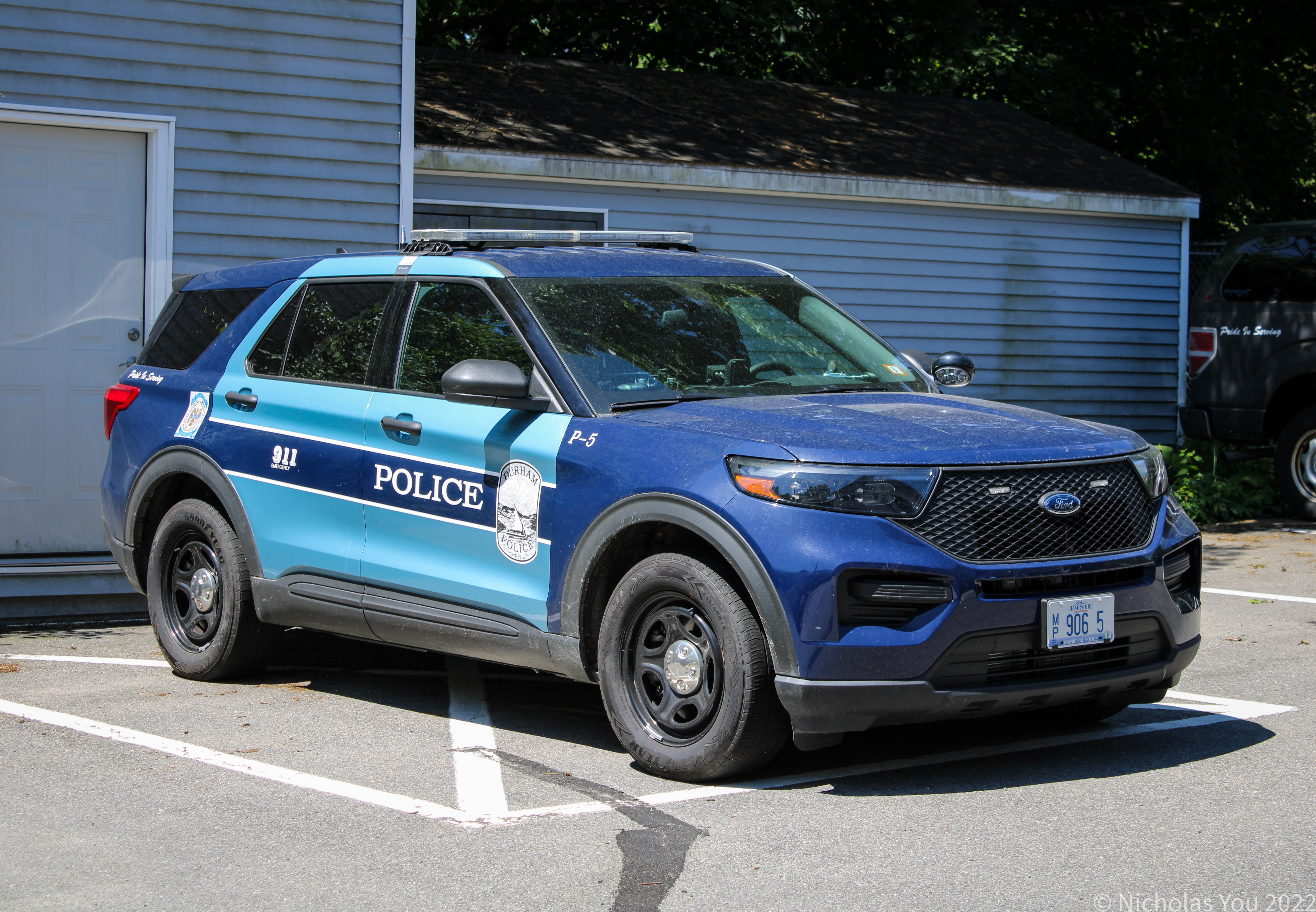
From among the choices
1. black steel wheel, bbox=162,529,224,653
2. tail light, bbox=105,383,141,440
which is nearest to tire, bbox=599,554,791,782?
black steel wheel, bbox=162,529,224,653

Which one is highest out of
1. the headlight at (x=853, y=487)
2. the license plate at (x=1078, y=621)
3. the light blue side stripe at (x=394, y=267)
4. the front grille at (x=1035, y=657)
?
the light blue side stripe at (x=394, y=267)

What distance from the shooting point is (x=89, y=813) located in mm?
4625

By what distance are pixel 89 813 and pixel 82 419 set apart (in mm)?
4934

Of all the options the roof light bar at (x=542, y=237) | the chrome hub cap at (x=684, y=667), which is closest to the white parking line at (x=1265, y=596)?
the roof light bar at (x=542, y=237)

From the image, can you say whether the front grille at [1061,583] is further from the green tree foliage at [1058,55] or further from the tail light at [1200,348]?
the green tree foliage at [1058,55]

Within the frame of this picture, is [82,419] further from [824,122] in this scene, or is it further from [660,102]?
[824,122]

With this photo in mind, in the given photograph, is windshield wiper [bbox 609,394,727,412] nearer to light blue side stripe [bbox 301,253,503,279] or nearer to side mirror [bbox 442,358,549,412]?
side mirror [bbox 442,358,549,412]

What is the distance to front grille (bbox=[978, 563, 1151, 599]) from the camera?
4.61m

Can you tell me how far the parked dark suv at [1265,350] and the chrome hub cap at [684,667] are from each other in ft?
29.6

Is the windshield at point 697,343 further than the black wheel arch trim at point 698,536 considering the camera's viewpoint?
Yes

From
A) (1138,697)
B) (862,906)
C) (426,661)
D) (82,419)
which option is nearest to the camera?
(862,906)

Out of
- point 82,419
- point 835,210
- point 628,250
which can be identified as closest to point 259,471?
point 628,250

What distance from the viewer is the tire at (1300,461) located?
1231 cm

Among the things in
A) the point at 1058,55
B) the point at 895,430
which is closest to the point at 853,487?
the point at 895,430
